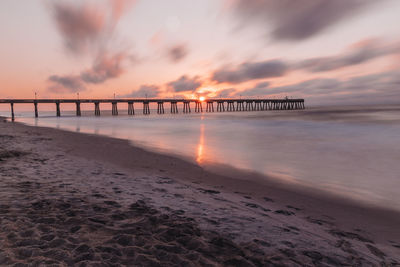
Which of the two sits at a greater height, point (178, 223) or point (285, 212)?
point (178, 223)

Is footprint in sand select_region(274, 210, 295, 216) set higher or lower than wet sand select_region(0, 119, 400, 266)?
lower

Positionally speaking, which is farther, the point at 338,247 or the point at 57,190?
the point at 57,190

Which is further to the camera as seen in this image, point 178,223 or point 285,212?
point 285,212

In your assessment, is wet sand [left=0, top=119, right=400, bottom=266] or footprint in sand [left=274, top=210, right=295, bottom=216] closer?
wet sand [left=0, top=119, right=400, bottom=266]

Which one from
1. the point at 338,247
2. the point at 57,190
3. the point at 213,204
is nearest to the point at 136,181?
the point at 57,190

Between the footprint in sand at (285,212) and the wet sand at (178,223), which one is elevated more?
the wet sand at (178,223)

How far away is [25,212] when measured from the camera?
3.90 meters

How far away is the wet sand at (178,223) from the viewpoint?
2.92m

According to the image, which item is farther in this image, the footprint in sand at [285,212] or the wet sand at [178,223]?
the footprint in sand at [285,212]

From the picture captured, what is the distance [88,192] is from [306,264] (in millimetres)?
4696

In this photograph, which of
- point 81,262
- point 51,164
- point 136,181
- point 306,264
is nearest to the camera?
point 81,262

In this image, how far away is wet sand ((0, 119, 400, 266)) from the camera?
292 cm

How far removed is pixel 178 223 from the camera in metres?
3.83

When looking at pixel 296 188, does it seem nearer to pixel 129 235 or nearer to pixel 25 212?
pixel 129 235
